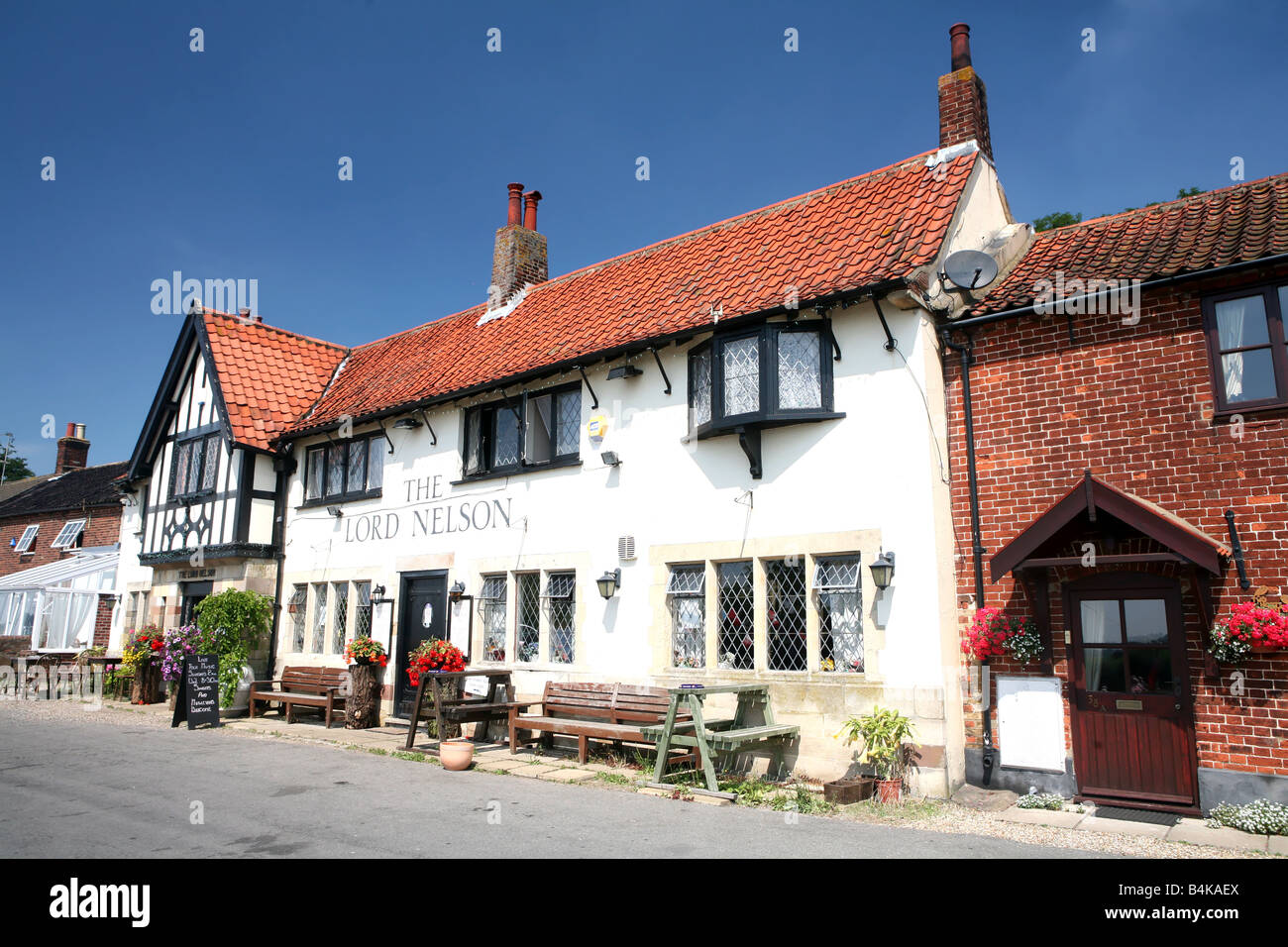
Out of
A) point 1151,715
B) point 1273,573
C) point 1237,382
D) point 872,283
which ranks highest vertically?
point 872,283

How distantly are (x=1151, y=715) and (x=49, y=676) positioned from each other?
72.2 ft

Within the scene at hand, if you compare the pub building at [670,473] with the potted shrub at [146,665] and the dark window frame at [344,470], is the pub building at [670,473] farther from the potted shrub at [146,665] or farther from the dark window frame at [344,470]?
the potted shrub at [146,665]

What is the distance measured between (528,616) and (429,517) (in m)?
2.88

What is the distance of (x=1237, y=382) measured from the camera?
850cm

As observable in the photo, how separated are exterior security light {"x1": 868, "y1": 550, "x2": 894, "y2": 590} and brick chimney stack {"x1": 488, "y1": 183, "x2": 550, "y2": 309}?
34.4 feet

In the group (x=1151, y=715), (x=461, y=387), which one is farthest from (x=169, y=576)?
(x=1151, y=715)

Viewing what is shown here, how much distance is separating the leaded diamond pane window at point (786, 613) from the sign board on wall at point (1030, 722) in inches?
87.2

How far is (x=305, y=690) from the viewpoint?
51.5ft

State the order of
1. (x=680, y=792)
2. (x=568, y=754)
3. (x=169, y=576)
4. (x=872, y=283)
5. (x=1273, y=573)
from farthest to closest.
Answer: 1. (x=169, y=576)
2. (x=568, y=754)
3. (x=872, y=283)
4. (x=680, y=792)
5. (x=1273, y=573)

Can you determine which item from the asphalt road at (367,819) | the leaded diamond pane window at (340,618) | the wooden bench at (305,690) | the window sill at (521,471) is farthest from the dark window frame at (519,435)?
the asphalt road at (367,819)

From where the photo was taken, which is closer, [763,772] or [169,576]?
[763,772]

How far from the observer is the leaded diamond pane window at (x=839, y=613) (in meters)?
9.97

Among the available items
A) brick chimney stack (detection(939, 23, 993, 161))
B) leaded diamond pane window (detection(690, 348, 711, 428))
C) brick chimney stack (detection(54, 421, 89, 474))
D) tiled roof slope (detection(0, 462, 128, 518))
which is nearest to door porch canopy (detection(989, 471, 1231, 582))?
leaded diamond pane window (detection(690, 348, 711, 428))
